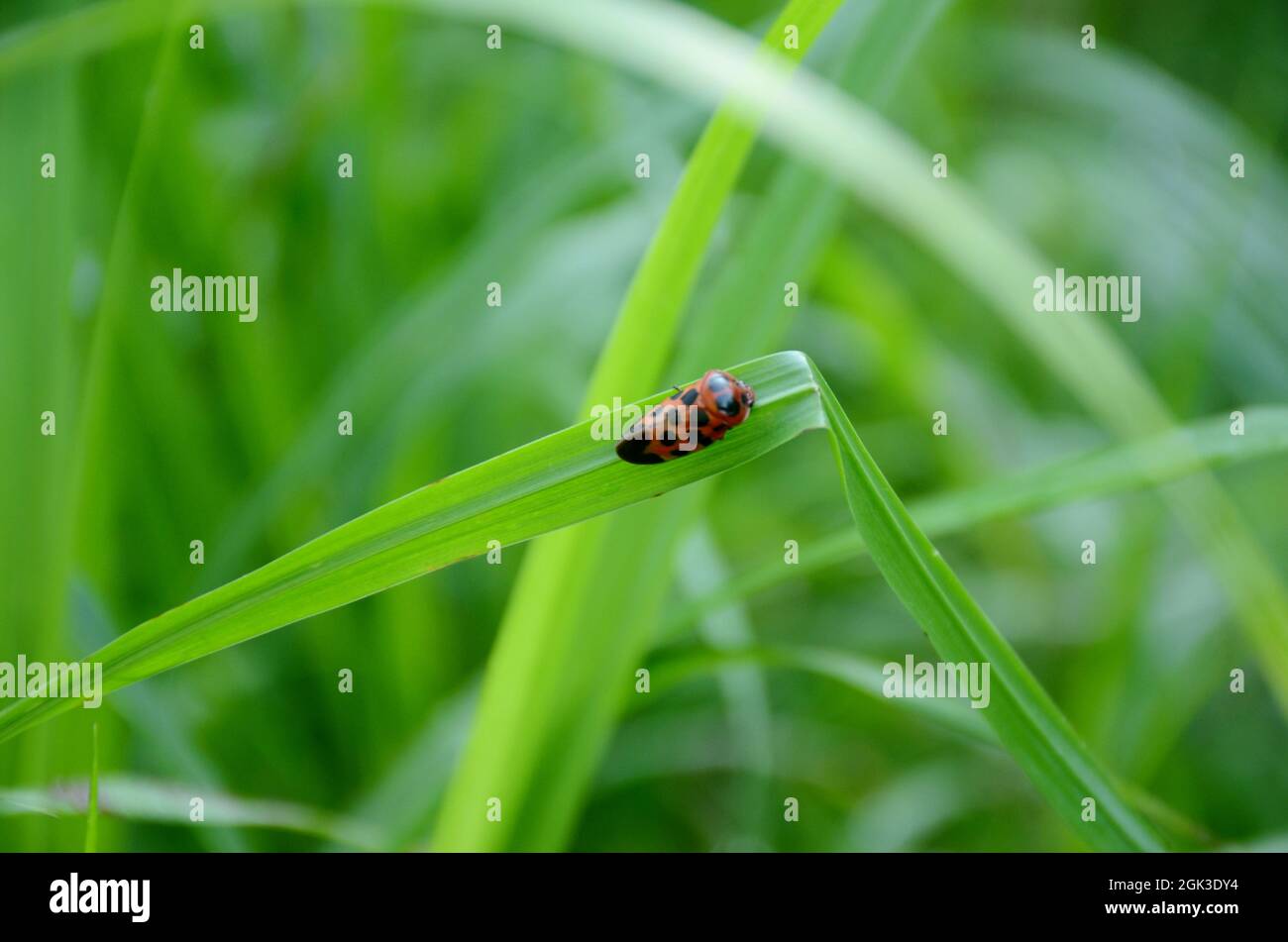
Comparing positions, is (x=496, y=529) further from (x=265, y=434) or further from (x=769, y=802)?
(x=769, y=802)

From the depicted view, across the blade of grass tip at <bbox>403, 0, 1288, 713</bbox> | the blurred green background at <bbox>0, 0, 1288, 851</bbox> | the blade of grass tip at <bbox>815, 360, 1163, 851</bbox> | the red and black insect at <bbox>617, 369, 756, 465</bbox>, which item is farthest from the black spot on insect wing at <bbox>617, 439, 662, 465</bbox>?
the blade of grass tip at <bbox>403, 0, 1288, 713</bbox>

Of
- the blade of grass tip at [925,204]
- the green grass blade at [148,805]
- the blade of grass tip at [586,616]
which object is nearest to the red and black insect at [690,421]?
the blade of grass tip at [586,616]

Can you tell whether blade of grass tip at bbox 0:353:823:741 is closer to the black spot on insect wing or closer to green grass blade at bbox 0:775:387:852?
the black spot on insect wing

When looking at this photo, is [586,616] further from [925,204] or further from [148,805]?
[925,204]

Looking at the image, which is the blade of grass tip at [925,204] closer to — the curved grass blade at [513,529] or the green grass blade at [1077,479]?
the green grass blade at [1077,479]

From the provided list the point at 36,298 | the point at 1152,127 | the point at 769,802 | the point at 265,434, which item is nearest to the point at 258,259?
the point at 265,434

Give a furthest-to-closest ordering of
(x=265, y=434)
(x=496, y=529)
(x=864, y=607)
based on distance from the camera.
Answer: (x=864, y=607), (x=265, y=434), (x=496, y=529)

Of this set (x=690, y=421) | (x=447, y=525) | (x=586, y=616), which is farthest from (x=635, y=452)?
(x=586, y=616)
